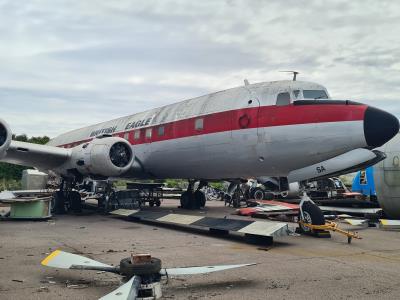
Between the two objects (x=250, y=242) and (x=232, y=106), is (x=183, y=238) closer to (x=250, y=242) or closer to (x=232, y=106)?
(x=250, y=242)

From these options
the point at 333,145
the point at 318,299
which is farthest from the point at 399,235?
the point at 318,299

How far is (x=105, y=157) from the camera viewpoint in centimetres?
1244

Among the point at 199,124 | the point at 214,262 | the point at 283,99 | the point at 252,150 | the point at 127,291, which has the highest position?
the point at 283,99

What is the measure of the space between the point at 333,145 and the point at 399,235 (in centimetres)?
289

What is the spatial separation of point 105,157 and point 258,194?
13225mm

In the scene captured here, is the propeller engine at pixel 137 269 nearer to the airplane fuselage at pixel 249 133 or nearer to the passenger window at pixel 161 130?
the airplane fuselage at pixel 249 133

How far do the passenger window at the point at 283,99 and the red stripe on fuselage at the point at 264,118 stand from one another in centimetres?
12

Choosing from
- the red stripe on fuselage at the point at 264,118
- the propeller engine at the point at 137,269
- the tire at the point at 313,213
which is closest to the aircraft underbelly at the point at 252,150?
the red stripe on fuselage at the point at 264,118

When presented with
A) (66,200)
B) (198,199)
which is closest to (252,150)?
(198,199)

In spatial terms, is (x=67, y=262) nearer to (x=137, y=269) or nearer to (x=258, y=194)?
(x=137, y=269)

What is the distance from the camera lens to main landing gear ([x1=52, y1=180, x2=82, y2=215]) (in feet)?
48.4

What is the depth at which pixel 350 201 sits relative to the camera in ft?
47.2

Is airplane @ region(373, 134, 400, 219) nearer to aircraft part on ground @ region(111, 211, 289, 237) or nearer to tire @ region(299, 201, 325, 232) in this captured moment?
tire @ region(299, 201, 325, 232)

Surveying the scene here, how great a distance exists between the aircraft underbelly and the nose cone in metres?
0.14
